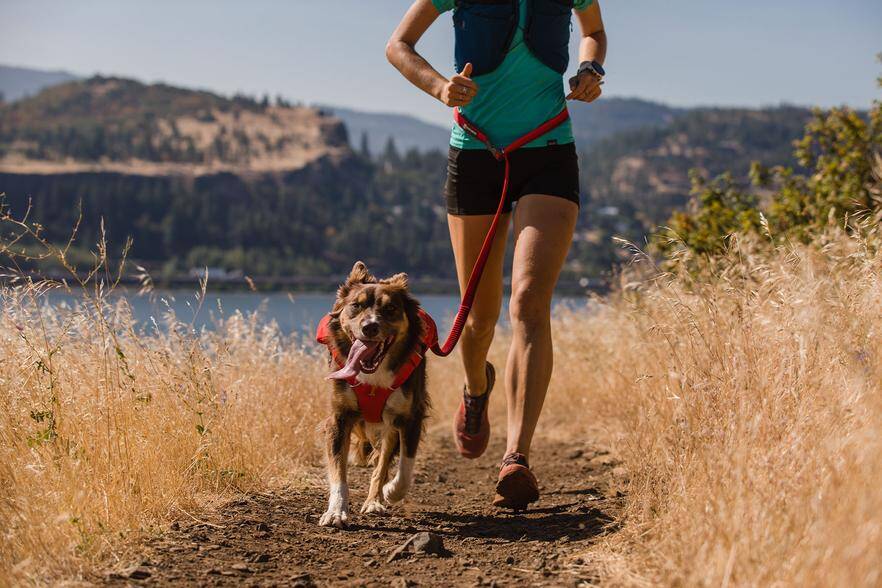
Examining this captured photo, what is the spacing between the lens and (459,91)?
176 inches

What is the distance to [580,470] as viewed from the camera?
20.7 ft

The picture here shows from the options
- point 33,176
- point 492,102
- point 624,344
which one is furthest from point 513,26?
point 33,176

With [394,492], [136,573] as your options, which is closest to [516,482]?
[394,492]

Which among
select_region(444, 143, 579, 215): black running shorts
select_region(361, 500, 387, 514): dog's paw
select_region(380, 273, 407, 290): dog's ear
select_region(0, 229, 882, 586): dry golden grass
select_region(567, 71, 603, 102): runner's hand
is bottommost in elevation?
select_region(361, 500, 387, 514): dog's paw

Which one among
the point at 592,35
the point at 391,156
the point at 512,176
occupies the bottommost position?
the point at 512,176

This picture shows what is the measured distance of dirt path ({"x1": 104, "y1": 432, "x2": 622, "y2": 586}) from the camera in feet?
11.3

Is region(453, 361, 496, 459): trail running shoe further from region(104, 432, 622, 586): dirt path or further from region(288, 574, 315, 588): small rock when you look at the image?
region(288, 574, 315, 588): small rock

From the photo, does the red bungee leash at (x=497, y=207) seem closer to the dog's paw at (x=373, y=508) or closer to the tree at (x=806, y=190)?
the dog's paw at (x=373, y=508)

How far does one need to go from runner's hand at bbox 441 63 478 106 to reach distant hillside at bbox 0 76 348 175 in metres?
135

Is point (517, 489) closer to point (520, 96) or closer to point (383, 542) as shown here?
point (383, 542)

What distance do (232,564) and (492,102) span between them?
2.64 meters

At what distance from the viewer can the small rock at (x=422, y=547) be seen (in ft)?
12.6

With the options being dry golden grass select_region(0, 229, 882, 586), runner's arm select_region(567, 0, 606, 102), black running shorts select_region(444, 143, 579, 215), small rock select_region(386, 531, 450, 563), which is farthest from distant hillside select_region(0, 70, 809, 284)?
small rock select_region(386, 531, 450, 563)

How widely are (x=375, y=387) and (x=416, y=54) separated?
180 cm
